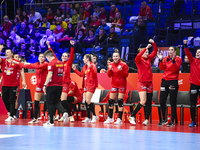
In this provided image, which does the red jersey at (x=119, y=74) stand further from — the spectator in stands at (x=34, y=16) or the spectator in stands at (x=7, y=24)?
the spectator in stands at (x=7, y=24)

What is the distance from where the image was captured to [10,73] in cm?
1016

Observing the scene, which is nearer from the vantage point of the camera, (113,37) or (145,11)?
(113,37)

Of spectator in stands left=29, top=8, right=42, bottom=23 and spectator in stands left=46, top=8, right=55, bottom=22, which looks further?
spectator in stands left=29, top=8, right=42, bottom=23

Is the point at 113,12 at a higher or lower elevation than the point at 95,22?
higher

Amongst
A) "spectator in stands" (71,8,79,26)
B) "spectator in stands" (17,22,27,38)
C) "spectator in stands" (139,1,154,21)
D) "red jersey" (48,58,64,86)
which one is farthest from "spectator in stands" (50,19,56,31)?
"red jersey" (48,58,64,86)

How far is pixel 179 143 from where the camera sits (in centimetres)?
611

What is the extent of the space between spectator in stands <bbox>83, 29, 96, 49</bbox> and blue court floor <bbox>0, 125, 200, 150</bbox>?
8411mm

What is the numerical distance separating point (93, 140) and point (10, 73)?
4723 millimetres

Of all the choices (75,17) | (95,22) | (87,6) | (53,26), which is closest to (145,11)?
(95,22)

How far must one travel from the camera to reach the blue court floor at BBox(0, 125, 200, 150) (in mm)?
5641

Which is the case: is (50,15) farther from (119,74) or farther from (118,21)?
(119,74)

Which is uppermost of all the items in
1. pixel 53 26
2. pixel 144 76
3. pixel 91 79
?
pixel 53 26

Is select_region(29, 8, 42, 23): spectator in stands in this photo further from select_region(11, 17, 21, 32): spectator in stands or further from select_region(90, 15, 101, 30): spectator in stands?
select_region(90, 15, 101, 30): spectator in stands

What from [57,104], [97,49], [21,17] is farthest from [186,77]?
[21,17]
